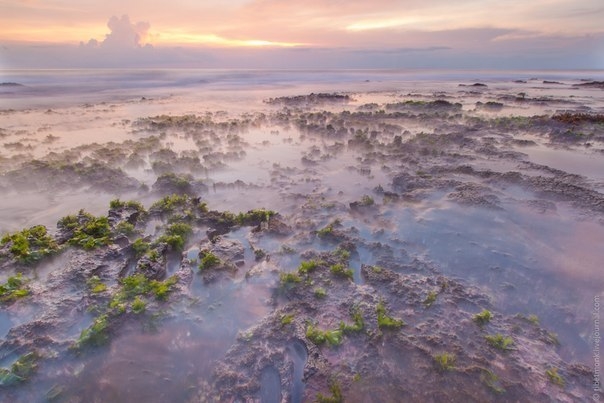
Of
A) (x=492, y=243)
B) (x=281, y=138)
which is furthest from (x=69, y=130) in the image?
(x=492, y=243)

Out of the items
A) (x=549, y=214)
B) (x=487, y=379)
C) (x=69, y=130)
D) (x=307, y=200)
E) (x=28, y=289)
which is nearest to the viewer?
(x=487, y=379)

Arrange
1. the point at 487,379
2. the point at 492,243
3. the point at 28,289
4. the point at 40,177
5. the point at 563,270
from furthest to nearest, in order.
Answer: the point at 40,177 → the point at 492,243 → the point at 563,270 → the point at 28,289 → the point at 487,379

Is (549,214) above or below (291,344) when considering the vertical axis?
above

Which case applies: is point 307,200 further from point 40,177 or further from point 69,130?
point 69,130

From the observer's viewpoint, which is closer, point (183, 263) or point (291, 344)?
point (291, 344)

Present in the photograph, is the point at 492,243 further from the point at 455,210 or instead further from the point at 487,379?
the point at 487,379

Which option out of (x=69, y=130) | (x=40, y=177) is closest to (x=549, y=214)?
(x=40, y=177)
